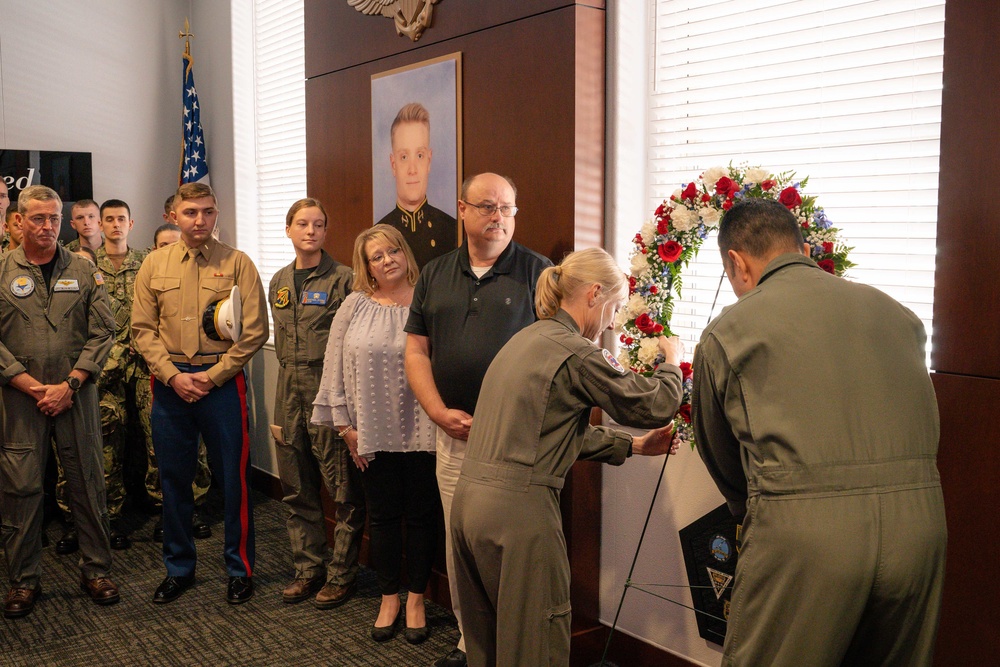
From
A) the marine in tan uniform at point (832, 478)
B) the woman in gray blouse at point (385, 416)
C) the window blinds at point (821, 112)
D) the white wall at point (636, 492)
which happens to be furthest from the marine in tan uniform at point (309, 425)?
the marine in tan uniform at point (832, 478)

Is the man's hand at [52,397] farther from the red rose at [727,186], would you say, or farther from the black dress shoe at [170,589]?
the red rose at [727,186]

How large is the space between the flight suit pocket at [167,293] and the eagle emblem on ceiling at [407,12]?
5.03 feet

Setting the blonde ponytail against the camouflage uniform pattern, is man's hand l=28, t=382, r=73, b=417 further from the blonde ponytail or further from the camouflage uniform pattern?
the blonde ponytail

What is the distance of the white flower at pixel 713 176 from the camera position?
2.60 meters

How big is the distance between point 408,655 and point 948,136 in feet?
8.57

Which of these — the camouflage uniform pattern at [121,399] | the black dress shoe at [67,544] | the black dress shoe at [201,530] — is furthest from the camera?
the camouflage uniform pattern at [121,399]

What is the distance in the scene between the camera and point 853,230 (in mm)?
2744

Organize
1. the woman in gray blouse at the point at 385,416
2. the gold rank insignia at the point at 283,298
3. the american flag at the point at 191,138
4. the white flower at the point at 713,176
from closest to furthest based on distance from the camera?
the white flower at the point at 713,176, the woman in gray blouse at the point at 385,416, the gold rank insignia at the point at 283,298, the american flag at the point at 191,138

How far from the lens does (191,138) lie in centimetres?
642

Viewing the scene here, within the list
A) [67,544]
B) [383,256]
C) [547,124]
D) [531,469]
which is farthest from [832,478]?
[67,544]

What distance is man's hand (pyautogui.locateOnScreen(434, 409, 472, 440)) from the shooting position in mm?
3127

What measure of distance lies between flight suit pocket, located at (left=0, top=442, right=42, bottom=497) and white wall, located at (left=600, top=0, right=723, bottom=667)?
2.50 metres

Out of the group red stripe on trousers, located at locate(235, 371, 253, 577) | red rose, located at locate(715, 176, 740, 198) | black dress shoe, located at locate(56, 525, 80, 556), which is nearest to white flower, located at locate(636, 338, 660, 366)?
red rose, located at locate(715, 176, 740, 198)

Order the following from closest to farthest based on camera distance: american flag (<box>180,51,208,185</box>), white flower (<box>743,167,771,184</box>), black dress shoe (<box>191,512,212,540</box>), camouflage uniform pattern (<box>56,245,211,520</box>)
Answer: white flower (<box>743,167,771,184</box>), black dress shoe (<box>191,512,212,540</box>), camouflage uniform pattern (<box>56,245,211,520</box>), american flag (<box>180,51,208,185</box>)
